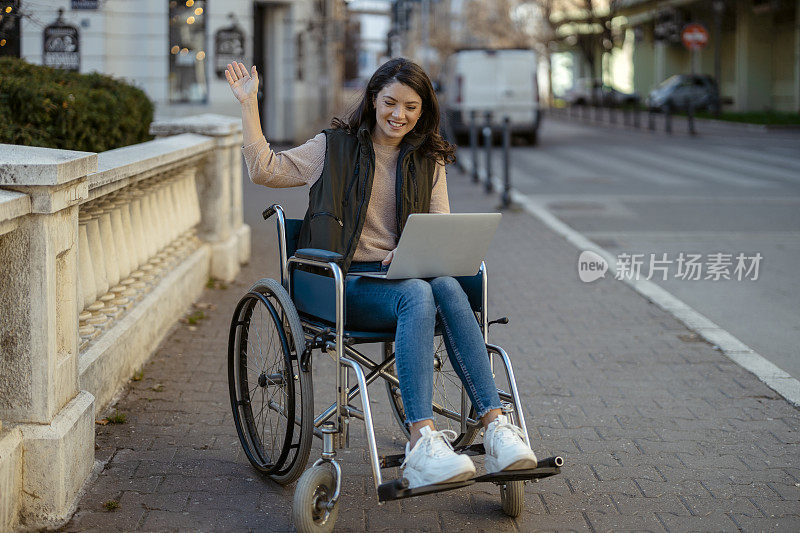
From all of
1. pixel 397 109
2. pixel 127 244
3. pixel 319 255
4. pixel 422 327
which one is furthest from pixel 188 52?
pixel 422 327

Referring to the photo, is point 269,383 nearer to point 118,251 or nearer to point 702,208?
point 118,251

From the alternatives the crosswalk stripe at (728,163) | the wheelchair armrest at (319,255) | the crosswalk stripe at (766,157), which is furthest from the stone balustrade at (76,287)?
the crosswalk stripe at (766,157)

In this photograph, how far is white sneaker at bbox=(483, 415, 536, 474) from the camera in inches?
132

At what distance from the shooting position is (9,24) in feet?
25.7

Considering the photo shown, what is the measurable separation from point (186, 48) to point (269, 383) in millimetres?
19300

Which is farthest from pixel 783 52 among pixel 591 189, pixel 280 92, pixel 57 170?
pixel 57 170

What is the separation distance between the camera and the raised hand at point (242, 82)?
3.85m

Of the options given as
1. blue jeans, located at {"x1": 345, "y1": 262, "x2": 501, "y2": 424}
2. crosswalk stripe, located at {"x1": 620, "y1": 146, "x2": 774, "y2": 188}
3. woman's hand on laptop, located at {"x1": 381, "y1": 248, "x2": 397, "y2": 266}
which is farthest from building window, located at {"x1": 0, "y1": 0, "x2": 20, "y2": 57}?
crosswalk stripe, located at {"x1": 620, "y1": 146, "x2": 774, "y2": 188}

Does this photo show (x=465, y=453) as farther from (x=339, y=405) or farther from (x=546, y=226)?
(x=546, y=226)

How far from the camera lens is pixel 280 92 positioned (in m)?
25.6

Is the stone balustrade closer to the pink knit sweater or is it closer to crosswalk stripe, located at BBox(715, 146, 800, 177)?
the pink knit sweater

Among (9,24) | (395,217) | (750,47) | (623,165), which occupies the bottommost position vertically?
(395,217)

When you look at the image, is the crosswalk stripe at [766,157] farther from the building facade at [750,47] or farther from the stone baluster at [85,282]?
the stone baluster at [85,282]

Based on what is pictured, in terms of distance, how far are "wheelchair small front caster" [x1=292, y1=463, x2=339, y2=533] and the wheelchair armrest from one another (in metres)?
0.71
